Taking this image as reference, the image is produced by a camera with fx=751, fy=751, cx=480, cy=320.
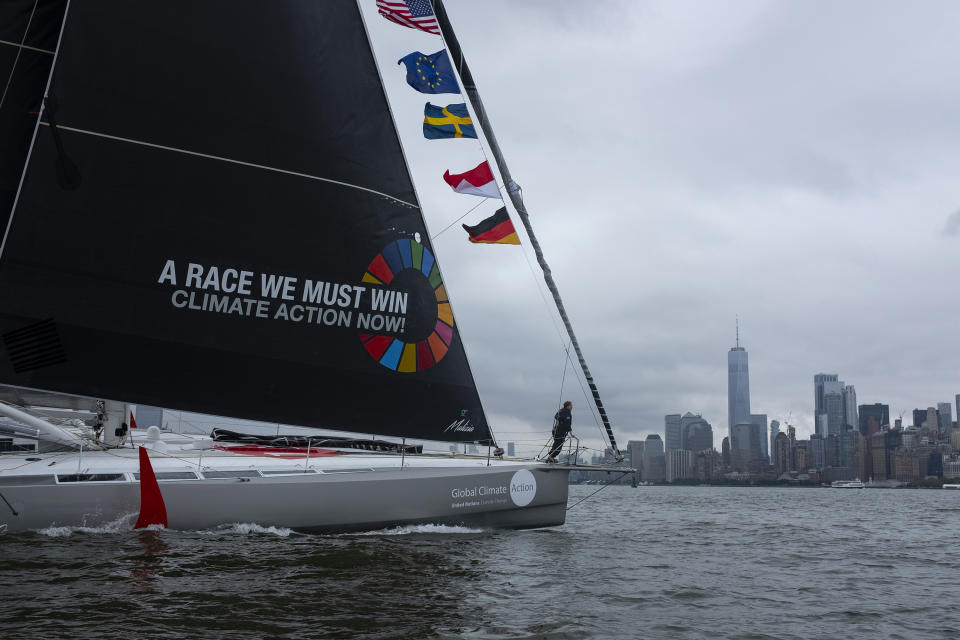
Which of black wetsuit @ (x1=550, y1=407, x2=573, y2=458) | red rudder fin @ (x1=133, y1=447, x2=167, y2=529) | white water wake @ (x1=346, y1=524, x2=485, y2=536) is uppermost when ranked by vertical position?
black wetsuit @ (x1=550, y1=407, x2=573, y2=458)

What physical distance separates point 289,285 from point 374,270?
119cm

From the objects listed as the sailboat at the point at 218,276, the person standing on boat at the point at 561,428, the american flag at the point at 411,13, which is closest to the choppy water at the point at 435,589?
the sailboat at the point at 218,276

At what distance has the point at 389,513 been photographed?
1003 cm

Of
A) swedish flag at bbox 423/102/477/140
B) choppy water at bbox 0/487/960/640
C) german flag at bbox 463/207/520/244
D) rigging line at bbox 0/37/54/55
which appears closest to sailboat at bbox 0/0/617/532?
rigging line at bbox 0/37/54/55

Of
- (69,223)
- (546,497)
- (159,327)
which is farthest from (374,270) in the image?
(546,497)

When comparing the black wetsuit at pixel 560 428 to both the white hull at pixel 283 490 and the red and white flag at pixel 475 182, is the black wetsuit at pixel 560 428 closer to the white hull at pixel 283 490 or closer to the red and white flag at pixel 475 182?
the white hull at pixel 283 490

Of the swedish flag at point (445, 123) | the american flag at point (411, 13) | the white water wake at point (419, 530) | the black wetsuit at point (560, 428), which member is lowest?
the white water wake at point (419, 530)

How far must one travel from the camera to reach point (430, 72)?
1117 centimetres

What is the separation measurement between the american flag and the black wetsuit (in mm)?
6291

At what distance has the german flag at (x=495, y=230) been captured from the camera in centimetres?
1143

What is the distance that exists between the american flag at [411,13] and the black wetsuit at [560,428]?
20.6 ft

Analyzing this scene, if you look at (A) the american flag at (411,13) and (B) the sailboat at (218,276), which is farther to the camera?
(A) the american flag at (411,13)

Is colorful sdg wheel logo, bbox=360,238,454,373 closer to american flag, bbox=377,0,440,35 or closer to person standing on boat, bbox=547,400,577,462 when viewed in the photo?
person standing on boat, bbox=547,400,577,462

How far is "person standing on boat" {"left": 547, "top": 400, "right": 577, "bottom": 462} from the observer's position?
12.0 m
